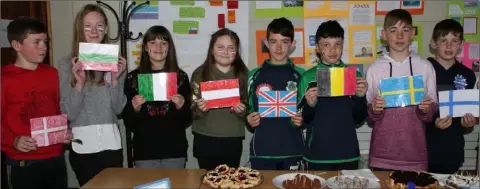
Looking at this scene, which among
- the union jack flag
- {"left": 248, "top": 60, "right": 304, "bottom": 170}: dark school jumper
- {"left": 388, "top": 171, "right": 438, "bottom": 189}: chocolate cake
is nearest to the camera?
{"left": 388, "top": 171, "right": 438, "bottom": 189}: chocolate cake

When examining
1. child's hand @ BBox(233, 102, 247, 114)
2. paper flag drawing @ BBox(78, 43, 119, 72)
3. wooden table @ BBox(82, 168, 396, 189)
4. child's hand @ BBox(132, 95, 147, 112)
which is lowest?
wooden table @ BBox(82, 168, 396, 189)

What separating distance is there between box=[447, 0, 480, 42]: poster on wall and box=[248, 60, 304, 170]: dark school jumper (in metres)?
1.90

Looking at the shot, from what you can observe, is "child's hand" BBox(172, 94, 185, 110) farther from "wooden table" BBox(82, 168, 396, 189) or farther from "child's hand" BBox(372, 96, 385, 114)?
"child's hand" BBox(372, 96, 385, 114)

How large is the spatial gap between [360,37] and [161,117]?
211 centimetres

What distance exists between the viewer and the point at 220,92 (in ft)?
9.46

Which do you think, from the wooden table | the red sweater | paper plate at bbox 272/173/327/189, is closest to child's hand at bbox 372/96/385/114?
the wooden table

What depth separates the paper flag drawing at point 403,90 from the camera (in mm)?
2750

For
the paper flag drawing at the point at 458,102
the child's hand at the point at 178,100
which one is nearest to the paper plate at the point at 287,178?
the child's hand at the point at 178,100

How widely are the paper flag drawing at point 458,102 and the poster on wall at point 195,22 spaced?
1.88m

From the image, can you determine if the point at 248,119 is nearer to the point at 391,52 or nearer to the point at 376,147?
the point at 376,147

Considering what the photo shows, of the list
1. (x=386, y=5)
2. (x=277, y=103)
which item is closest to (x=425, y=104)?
(x=277, y=103)

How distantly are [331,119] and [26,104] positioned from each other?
2.20 metres

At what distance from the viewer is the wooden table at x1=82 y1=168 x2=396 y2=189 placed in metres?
2.33

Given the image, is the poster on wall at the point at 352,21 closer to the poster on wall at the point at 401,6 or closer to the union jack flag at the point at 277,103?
the poster on wall at the point at 401,6
